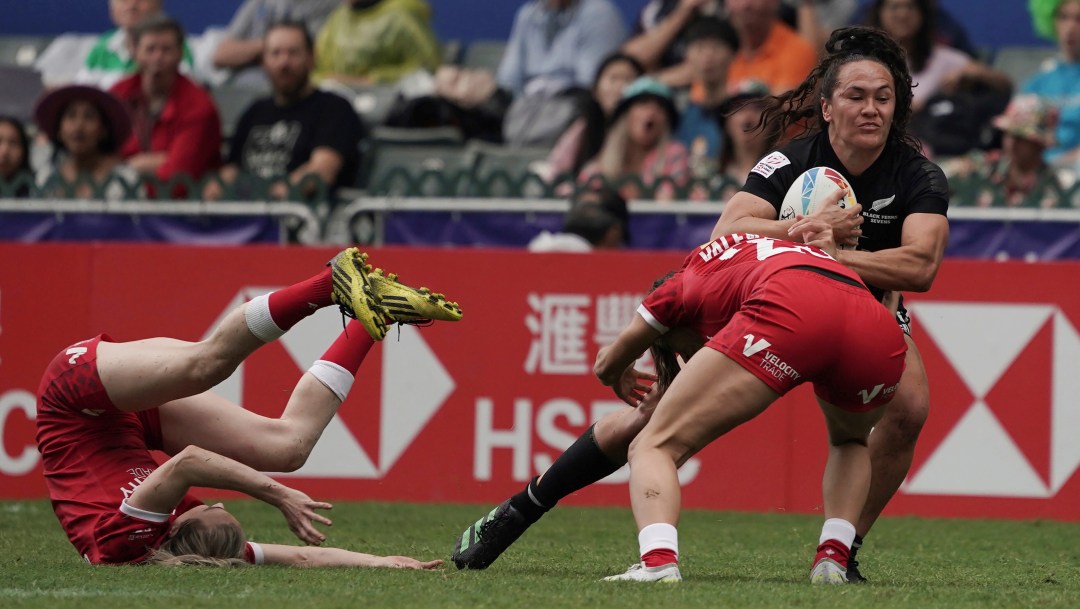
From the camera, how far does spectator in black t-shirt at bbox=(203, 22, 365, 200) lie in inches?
409

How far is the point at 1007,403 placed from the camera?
321 inches

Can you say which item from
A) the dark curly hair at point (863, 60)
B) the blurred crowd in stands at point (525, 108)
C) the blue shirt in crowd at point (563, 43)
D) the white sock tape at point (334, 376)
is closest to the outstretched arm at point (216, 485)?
the white sock tape at point (334, 376)

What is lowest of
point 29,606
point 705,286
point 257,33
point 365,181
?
point 29,606

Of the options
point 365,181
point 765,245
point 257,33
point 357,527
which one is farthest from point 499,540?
point 257,33

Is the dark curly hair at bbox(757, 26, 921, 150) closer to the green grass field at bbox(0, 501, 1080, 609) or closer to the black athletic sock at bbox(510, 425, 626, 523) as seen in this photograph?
the black athletic sock at bbox(510, 425, 626, 523)

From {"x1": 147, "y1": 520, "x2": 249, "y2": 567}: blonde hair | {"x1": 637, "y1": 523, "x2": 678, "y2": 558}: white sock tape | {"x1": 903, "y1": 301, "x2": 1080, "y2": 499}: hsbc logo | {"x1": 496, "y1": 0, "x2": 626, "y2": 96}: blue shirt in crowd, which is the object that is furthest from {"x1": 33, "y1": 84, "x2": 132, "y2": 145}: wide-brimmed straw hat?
{"x1": 637, "y1": 523, "x2": 678, "y2": 558}: white sock tape

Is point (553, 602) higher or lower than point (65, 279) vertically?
lower

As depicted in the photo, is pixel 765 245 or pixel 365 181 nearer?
pixel 765 245

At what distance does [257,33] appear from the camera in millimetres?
12977

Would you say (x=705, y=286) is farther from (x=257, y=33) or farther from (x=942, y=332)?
(x=257, y=33)

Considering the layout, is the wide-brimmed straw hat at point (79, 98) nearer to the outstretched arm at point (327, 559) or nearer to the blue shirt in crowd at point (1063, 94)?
the outstretched arm at point (327, 559)

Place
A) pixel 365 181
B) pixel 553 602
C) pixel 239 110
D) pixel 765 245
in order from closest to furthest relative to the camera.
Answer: pixel 553 602 → pixel 765 245 → pixel 365 181 → pixel 239 110

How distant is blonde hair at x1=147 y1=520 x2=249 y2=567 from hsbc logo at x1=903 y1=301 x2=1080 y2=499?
380 centimetres

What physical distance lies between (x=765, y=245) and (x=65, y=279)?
4.76 m
